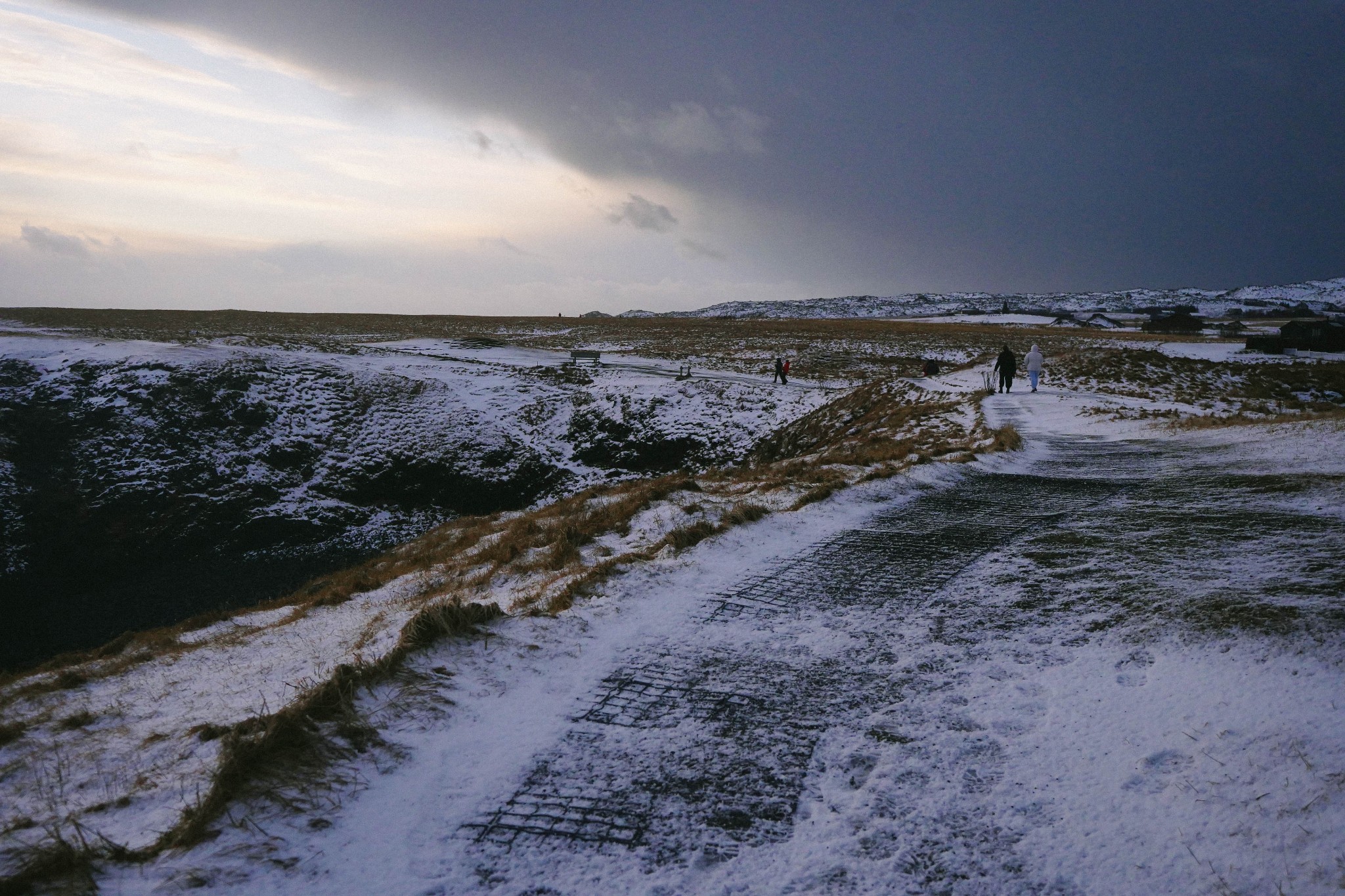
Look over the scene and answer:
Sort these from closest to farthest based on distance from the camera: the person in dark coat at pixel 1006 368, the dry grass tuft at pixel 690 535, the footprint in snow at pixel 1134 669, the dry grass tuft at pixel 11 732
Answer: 1. the footprint in snow at pixel 1134 669
2. the dry grass tuft at pixel 11 732
3. the dry grass tuft at pixel 690 535
4. the person in dark coat at pixel 1006 368

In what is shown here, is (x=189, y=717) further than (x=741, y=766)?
Yes

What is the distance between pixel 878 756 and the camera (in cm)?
307

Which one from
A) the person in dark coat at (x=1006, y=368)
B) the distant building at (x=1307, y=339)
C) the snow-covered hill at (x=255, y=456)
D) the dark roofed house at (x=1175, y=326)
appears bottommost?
the snow-covered hill at (x=255, y=456)

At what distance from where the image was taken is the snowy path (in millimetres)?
2396

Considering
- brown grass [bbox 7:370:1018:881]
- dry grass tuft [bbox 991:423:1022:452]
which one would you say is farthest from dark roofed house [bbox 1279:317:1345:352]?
dry grass tuft [bbox 991:423:1022:452]

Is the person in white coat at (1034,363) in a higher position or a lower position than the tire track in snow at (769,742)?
higher

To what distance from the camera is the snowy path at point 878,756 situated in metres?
2.40

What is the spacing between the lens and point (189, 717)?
4.55 m

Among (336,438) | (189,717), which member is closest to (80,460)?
(336,438)

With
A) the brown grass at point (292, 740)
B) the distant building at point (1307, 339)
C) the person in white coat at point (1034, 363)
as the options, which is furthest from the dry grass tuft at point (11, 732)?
the distant building at point (1307, 339)

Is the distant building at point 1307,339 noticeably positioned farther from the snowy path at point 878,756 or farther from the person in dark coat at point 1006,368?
→ the snowy path at point 878,756

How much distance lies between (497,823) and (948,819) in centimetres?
189

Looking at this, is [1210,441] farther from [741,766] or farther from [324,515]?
[324,515]

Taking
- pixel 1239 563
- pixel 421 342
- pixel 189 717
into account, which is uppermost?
pixel 421 342
